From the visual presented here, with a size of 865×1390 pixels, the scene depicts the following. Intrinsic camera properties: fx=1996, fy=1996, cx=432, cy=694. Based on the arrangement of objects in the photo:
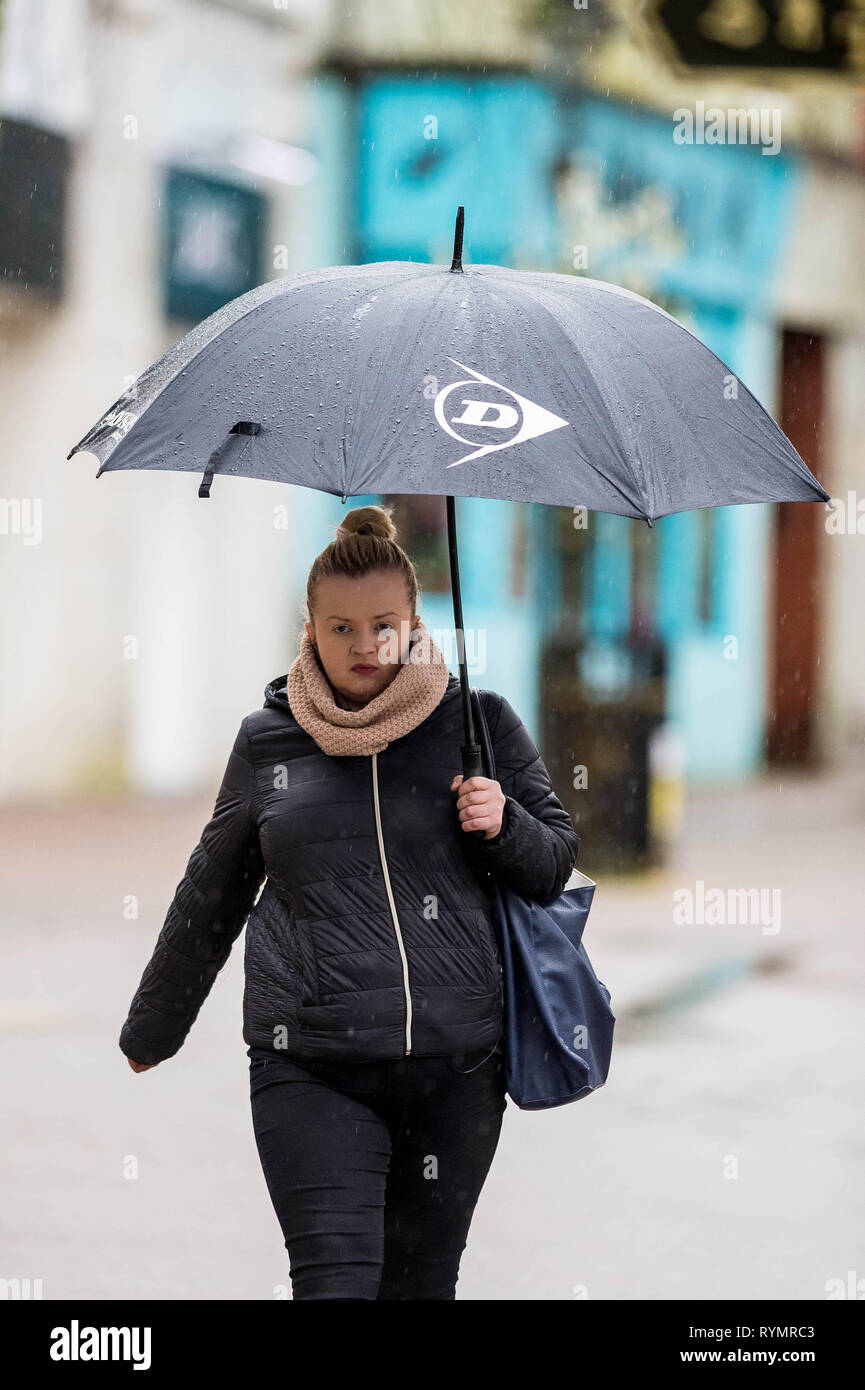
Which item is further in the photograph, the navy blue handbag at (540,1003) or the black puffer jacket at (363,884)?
the navy blue handbag at (540,1003)

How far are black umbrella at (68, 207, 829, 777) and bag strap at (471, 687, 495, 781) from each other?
44mm

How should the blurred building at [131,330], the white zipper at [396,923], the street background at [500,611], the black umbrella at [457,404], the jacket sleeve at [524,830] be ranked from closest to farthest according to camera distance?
the black umbrella at [457,404], the white zipper at [396,923], the jacket sleeve at [524,830], the street background at [500,611], the blurred building at [131,330]

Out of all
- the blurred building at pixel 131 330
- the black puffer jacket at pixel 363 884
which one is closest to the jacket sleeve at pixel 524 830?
the black puffer jacket at pixel 363 884

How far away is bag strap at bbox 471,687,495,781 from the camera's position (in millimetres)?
3517

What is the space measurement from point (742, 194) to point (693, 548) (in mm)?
3653

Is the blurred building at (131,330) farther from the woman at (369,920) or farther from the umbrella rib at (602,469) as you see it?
the umbrella rib at (602,469)

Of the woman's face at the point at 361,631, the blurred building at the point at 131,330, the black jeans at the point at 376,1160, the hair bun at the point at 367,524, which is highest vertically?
the blurred building at the point at 131,330

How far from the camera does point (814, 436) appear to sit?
2198 cm

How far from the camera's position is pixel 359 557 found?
3.47 meters

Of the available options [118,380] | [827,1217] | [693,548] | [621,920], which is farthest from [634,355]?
[693,548]

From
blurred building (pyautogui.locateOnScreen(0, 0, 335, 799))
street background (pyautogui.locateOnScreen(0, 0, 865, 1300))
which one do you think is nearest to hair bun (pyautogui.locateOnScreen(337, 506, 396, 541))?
street background (pyautogui.locateOnScreen(0, 0, 865, 1300))

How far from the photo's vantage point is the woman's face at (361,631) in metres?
3.46

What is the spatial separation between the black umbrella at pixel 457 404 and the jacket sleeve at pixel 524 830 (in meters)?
0.12

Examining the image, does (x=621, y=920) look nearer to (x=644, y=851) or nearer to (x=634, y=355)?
(x=644, y=851)
